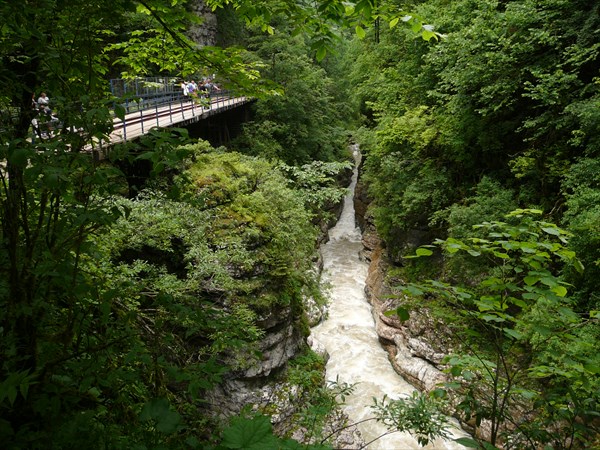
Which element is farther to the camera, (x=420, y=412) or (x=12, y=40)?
(x=420, y=412)

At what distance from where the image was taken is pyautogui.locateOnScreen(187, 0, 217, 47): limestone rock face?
22.6 m

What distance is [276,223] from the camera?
880cm

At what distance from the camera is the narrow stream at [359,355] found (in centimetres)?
811

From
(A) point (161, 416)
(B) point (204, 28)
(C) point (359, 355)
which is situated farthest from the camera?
(B) point (204, 28)

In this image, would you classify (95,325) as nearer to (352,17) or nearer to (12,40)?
(12,40)

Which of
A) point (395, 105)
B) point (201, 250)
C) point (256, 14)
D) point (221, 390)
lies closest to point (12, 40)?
point (256, 14)

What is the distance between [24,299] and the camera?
67.6 inches

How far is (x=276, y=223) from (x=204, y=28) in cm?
2088

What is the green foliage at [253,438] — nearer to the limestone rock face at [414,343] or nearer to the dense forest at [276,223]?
the dense forest at [276,223]

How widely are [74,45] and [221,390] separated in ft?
22.0

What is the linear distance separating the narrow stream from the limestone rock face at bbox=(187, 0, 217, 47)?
17.4 m

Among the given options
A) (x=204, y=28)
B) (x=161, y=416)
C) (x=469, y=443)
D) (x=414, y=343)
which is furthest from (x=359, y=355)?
(x=204, y=28)

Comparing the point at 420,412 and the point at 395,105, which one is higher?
the point at 395,105

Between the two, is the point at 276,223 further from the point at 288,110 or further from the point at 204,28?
the point at 204,28
